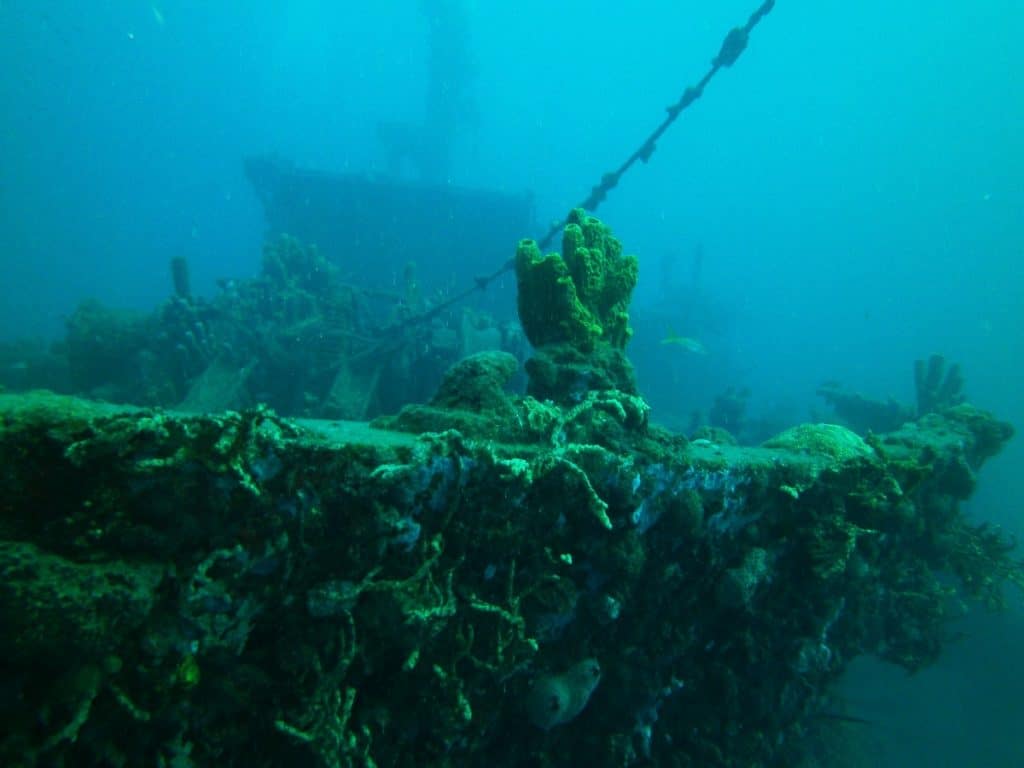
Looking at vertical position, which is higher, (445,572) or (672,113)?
(672,113)

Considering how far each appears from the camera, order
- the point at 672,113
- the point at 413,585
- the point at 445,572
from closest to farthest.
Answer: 1. the point at 413,585
2. the point at 445,572
3. the point at 672,113

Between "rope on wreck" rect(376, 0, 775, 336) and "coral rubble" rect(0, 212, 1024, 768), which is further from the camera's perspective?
"rope on wreck" rect(376, 0, 775, 336)

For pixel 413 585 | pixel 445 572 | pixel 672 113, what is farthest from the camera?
pixel 672 113

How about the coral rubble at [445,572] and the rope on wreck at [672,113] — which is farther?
the rope on wreck at [672,113]

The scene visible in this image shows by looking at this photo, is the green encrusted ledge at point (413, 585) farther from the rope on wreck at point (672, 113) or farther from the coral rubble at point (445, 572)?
the rope on wreck at point (672, 113)

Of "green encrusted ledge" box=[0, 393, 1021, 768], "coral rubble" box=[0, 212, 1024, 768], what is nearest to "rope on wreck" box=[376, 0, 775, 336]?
"coral rubble" box=[0, 212, 1024, 768]

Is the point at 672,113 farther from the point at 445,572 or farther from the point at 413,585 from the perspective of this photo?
the point at 413,585

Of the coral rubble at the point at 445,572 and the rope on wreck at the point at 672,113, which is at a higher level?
the rope on wreck at the point at 672,113

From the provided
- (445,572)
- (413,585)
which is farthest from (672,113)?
(413,585)

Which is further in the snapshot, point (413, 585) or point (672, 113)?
point (672, 113)

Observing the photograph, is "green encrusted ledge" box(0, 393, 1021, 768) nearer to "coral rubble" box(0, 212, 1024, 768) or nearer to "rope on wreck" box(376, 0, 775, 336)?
"coral rubble" box(0, 212, 1024, 768)

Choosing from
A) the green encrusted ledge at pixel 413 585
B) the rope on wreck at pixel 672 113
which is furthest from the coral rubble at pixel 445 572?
the rope on wreck at pixel 672 113

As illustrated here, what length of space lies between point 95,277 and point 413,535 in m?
84.3

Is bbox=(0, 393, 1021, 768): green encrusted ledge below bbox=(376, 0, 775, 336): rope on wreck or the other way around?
below
